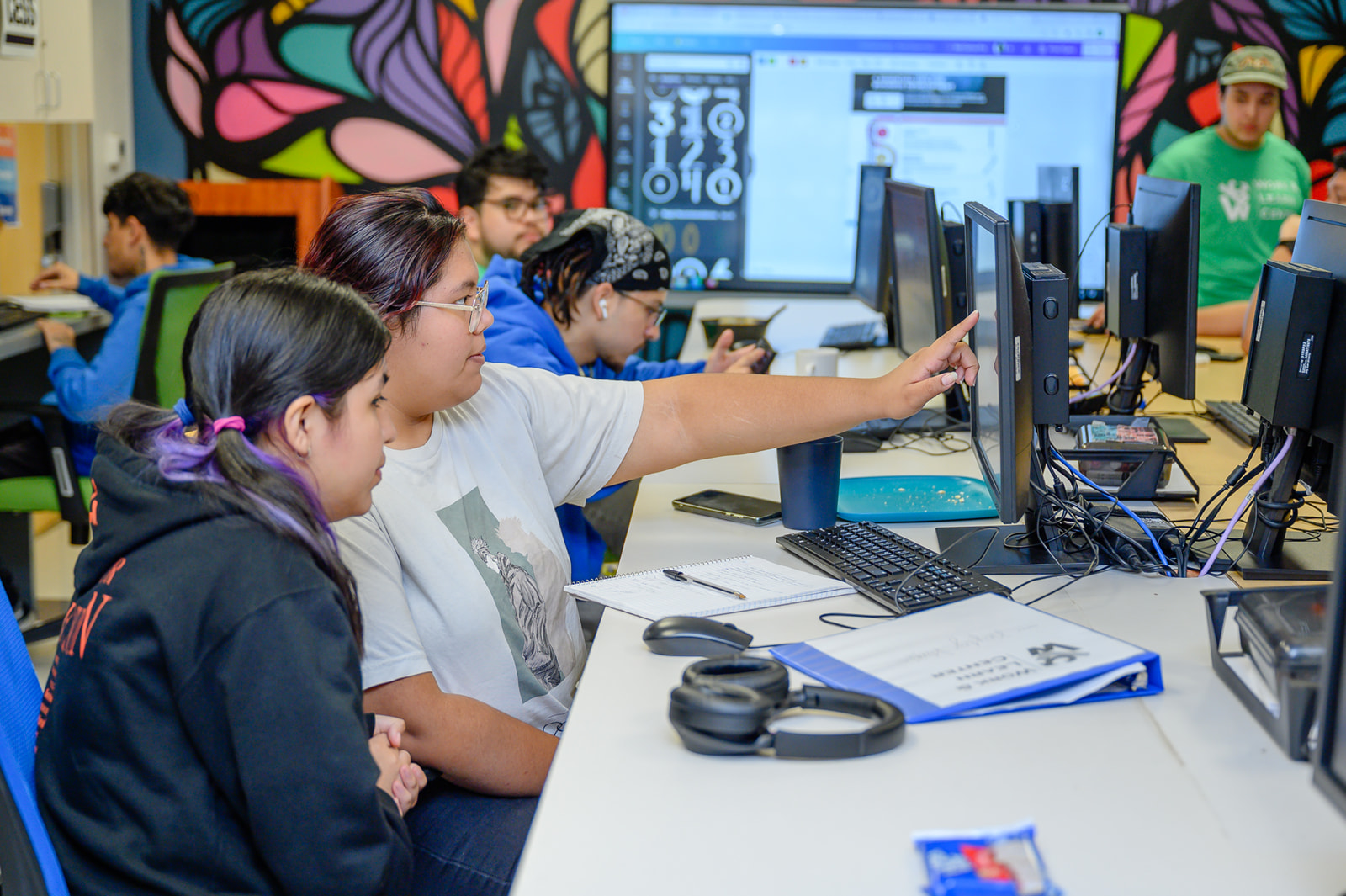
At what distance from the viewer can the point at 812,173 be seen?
4602 mm

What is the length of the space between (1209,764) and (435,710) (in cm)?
76

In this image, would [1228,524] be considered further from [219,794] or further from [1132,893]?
[219,794]

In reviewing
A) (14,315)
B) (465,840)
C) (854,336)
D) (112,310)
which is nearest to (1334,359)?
Result: (465,840)

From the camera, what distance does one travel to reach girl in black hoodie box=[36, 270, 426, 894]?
0.93 meters

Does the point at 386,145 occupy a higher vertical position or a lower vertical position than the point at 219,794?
higher

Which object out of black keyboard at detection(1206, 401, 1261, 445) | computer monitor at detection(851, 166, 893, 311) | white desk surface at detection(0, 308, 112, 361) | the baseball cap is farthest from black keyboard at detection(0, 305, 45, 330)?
the baseball cap

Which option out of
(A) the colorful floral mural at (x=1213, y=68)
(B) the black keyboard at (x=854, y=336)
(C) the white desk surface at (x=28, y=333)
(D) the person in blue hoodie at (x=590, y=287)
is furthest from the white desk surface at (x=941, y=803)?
(A) the colorful floral mural at (x=1213, y=68)

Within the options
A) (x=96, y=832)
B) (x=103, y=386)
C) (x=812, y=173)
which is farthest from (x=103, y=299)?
(x=96, y=832)

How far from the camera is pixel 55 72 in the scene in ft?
12.3

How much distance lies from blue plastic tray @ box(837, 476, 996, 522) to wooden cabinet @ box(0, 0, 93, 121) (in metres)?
2.99

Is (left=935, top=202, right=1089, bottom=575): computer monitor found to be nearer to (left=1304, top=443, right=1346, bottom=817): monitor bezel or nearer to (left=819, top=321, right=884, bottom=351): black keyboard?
(left=1304, top=443, right=1346, bottom=817): monitor bezel

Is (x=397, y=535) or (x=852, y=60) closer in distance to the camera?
(x=397, y=535)

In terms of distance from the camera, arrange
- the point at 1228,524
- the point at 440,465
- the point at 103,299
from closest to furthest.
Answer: the point at 440,465, the point at 1228,524, the point at 103,299

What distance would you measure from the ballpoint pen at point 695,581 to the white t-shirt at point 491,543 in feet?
0.50
